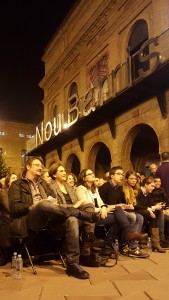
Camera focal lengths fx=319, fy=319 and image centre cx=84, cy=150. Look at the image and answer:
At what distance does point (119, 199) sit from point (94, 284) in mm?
2869

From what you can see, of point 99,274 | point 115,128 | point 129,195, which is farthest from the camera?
point 115,128

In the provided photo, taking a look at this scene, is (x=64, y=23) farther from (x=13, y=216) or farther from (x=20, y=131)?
(x=20, y=131)

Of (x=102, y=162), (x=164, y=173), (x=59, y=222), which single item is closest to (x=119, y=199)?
(x=164, y=173)

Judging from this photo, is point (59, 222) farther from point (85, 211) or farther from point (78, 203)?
point (78, 203)

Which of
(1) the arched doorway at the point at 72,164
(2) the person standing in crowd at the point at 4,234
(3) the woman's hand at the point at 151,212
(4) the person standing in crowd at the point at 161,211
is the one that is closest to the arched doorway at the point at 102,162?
A: (1) the arched doorway at the point at 72,164

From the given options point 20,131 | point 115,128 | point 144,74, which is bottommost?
point 115,128

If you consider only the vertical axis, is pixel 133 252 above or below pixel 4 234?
below

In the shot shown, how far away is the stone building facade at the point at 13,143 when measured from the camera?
43.6 meters

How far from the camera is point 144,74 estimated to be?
1092 centimetres

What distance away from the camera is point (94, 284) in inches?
152

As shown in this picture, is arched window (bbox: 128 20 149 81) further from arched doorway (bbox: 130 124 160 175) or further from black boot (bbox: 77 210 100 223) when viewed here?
black boot (bbox: 77 210 100 223)

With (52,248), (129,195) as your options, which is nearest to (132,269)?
(52,248)

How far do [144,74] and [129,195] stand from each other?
5527mm

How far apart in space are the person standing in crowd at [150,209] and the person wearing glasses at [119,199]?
0.24 metres
